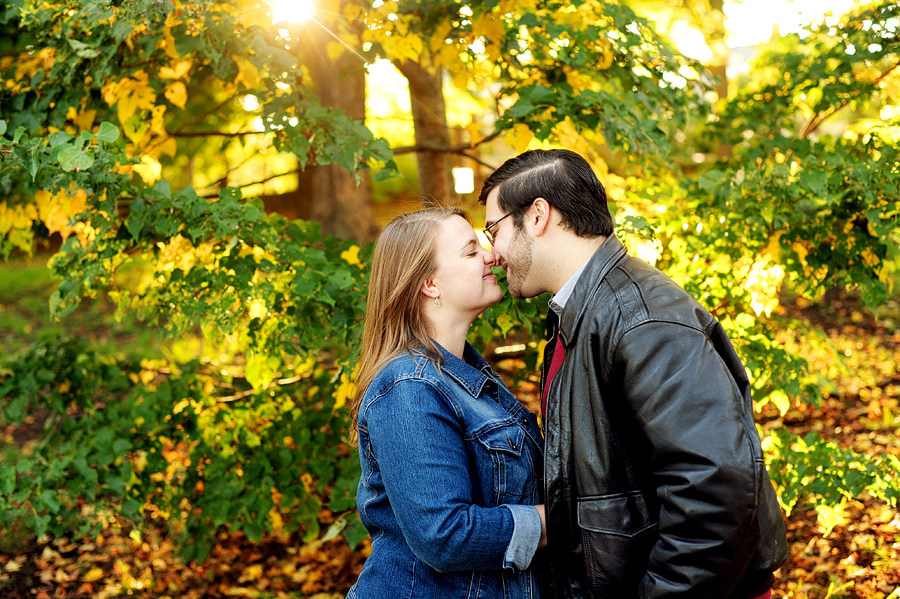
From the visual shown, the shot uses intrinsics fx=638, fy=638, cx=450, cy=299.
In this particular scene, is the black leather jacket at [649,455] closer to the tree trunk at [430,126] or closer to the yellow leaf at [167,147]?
the yellow leaf at [167,147]

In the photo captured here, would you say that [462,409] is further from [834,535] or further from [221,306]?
[834,535]

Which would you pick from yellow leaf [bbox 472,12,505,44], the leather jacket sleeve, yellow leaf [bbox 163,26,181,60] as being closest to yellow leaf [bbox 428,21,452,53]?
yellow leaf [bbox 472,12,505,44]

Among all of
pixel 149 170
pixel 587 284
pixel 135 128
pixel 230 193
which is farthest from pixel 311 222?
pixel 587 284

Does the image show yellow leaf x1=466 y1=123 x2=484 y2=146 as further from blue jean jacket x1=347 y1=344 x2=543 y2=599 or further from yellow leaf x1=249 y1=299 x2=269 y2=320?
blue jean jacket x1=347 y1=344 x2=543 y2=599

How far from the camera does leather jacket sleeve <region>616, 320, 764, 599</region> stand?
1.38 m

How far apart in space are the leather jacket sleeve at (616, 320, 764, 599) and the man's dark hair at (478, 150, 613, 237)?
51 cm

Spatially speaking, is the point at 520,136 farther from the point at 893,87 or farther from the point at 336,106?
the point at 893,87

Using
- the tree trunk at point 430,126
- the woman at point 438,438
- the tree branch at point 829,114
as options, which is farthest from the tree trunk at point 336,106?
the tree branch at point 829,114

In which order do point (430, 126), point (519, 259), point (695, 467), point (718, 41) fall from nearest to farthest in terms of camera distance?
Answer: point (695, 467), point (519, 259), point (430, 126), point (718, 41)

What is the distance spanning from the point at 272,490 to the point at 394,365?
2.32 meters

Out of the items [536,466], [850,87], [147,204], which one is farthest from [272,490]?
[850,87]

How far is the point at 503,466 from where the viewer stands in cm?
176

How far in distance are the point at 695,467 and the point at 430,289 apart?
901 millimetres

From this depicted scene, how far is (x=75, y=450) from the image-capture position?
10.9 feet
